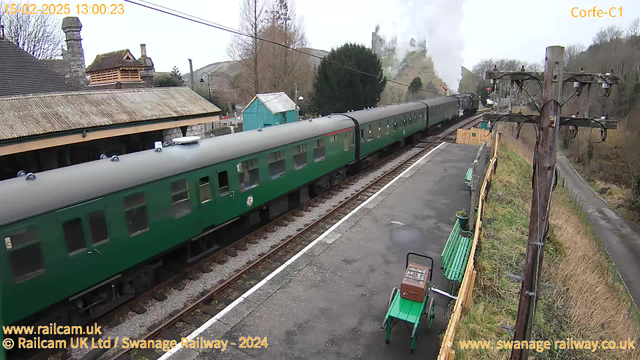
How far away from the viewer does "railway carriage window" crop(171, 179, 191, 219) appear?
904 centimetres

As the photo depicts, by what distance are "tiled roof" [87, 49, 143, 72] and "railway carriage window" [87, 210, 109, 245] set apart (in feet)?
63.2

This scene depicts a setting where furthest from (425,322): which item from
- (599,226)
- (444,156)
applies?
(599,226)

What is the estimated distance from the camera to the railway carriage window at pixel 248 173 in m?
11.1

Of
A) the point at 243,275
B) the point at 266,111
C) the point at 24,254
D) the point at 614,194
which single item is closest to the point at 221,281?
the point at 243,275

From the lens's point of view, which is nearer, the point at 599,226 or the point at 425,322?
the point at 425,322

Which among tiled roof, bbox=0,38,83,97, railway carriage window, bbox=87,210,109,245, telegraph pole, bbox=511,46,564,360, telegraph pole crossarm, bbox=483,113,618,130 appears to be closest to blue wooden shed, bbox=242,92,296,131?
tiled roof, bbox=0,38,83,97

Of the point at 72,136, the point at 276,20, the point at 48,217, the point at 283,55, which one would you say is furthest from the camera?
the point at 276,20

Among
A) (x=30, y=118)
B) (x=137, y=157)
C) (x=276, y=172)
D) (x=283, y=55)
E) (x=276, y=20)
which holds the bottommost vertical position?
(x=276, y=172)

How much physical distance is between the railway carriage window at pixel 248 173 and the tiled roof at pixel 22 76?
36.2ft

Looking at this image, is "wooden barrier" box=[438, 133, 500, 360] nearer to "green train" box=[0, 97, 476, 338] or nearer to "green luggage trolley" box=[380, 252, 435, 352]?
"green luggage trolley" box=[380, 252, 435, 352]

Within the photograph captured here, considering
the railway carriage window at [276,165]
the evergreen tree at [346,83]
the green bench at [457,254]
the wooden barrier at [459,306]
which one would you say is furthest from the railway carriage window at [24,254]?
the evergreen tree at [346,83]

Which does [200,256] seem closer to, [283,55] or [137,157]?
[137,157]

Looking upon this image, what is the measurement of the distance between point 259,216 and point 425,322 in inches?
256

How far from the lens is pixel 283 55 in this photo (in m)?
42.8
